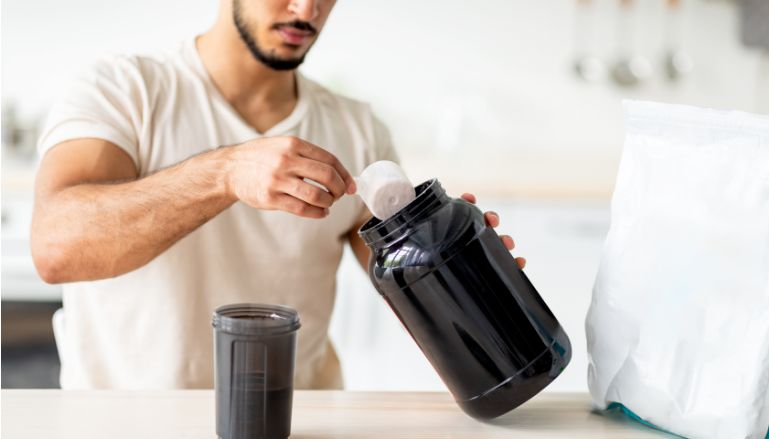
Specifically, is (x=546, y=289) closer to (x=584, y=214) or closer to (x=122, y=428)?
(x=584, y=214)

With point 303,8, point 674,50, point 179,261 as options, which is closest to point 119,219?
point 179,261

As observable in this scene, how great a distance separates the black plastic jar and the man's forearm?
288 millimetres

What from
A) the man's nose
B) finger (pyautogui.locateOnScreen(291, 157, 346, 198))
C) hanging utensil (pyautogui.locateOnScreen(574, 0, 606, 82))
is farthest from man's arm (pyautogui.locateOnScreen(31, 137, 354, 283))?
hanging utensil (pyautogui.locateOnScreen(574, 0, 606, 82))

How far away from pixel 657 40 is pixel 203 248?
225 cm

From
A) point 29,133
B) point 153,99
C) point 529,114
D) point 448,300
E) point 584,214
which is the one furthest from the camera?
point 529,114

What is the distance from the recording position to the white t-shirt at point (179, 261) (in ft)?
4.29

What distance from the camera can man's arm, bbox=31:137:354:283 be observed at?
863mm

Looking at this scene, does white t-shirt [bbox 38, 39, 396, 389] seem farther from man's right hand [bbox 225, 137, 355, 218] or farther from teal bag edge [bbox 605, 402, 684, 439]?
teal bag edge [bbox 605, 402, 684, 439]

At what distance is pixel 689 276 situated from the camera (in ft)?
2.78

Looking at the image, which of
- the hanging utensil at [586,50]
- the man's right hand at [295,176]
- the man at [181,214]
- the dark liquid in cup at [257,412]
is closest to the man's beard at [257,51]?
the man at [181,214]

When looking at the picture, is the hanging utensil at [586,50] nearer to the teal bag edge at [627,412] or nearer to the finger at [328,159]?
the teal bag edge at [627,412]

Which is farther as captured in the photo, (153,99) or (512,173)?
(512,173)

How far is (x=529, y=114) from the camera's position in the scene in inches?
119

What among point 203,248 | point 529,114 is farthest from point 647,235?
point 529,114
